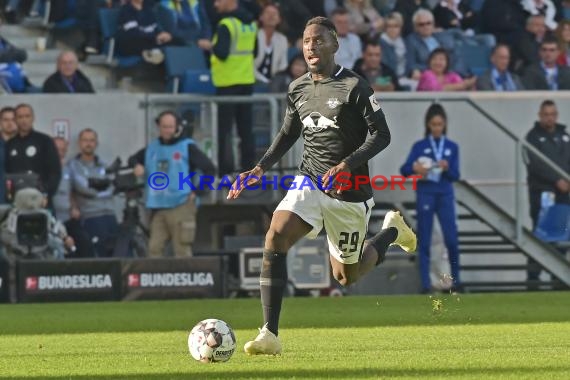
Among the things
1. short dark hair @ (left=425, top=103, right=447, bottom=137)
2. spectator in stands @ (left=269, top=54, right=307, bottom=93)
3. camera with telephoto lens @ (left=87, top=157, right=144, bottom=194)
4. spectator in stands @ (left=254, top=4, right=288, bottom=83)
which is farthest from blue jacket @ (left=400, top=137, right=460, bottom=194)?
camera with telephoto lens @ (left=87, top=157, right=144, bottom=194)

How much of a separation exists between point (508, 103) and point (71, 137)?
6.61 meters

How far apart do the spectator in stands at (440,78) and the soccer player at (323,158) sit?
11431 millimetres

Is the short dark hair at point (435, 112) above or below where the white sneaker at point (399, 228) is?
above

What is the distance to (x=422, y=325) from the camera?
47.1 ft

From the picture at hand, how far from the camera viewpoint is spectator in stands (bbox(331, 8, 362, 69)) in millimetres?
22844

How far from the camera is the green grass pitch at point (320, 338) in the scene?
369 inches

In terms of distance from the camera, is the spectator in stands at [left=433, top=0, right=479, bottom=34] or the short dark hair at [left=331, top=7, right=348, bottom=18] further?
the spectator in stands at [left=433, top=0, right=479, bottom=34]

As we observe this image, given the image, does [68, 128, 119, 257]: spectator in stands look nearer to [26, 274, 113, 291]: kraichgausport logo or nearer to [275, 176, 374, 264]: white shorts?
[26, 274, 113, 291]: kraichgausport logo

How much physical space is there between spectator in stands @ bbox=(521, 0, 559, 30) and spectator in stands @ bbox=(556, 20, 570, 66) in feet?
3.97

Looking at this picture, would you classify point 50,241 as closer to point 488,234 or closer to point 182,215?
point 182,215

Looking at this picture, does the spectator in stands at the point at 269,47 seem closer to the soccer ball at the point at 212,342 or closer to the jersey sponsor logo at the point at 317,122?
the jersey sponsor logo at the point at 317,122

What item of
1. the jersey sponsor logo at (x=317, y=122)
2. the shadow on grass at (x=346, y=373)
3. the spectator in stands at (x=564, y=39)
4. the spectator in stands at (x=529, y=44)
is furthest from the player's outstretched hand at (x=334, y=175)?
the spectator in stands at (x=564, y=39)

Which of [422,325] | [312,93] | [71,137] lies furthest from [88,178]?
[312,93]

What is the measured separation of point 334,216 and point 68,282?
9.07m
